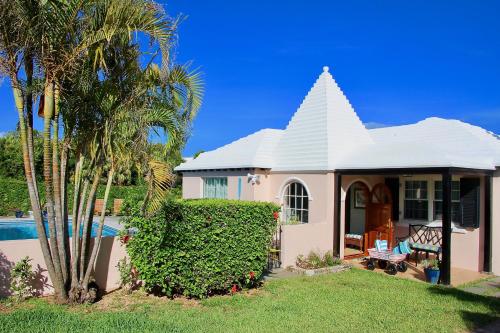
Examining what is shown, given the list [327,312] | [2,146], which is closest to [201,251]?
[327,312]

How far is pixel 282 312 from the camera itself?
8.13 metres

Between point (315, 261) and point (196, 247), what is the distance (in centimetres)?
515

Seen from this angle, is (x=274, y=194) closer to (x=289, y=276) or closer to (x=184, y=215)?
(x=289, y=276)

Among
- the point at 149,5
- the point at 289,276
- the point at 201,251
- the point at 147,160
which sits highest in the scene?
the point at 149,5

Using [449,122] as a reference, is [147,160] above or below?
below

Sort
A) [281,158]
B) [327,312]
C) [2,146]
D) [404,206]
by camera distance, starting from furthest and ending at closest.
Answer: [2,146] → [281,158] → [404,206] → [327,312]

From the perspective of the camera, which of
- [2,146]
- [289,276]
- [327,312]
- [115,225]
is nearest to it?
[327,312]

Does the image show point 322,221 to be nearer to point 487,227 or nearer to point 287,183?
point 287,183

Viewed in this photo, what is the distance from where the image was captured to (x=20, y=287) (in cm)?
828

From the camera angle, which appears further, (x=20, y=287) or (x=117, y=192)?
(x=117, y=192)

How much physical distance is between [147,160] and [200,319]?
3.29 m

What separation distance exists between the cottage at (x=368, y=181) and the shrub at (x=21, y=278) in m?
7.00

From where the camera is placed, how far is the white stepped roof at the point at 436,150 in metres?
11.6

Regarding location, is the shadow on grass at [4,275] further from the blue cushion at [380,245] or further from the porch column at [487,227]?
the porch column at [487,227]
